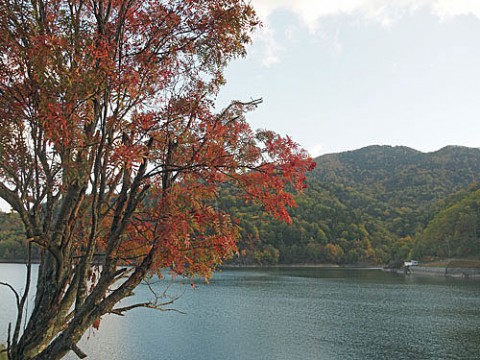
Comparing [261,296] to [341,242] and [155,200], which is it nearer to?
[155,200]

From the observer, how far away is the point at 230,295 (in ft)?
180

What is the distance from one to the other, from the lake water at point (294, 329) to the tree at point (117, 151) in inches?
498

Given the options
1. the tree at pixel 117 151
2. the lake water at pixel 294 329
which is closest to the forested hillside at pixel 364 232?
the lake water at pixel 294 329

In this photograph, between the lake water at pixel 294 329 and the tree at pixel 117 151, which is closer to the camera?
the tree at pixel 117 151

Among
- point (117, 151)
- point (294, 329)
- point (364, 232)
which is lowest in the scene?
point (294, 329)

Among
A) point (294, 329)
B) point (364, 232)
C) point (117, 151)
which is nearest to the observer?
point (117, 151)

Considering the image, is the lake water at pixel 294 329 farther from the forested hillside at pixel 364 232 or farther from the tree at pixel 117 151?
the forested hillside at pixel 364 232

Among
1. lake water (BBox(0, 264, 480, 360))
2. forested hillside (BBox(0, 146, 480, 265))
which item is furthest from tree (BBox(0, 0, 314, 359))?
forested hillside (BBox(0, 146, 480, 265))

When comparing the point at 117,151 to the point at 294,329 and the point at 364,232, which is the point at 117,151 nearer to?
the point at 294,329

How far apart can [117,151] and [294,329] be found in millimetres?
32648

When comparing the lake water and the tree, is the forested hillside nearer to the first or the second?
the lake water

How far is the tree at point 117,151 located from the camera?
15.4 feet

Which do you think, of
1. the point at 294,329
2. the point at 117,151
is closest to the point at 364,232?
the point at 294,329

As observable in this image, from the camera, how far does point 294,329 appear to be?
34250 mm
